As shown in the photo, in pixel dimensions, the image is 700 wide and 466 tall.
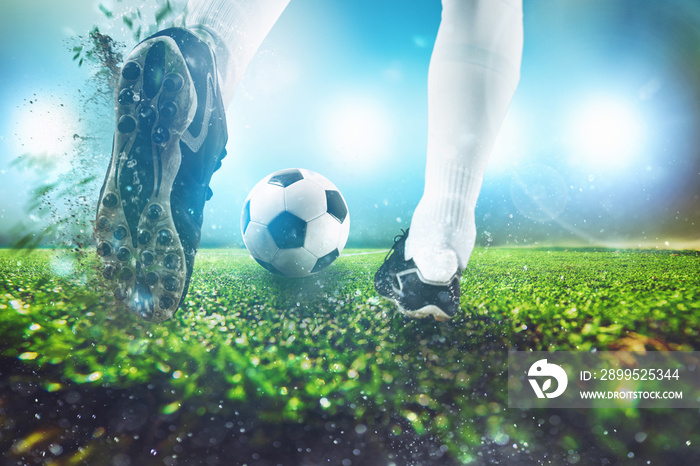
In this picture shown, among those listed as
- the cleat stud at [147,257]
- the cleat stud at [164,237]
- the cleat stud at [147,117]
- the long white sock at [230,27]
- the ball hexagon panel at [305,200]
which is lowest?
the cleat stud at [147,257]

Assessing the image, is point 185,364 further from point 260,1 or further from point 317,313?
point 260,1

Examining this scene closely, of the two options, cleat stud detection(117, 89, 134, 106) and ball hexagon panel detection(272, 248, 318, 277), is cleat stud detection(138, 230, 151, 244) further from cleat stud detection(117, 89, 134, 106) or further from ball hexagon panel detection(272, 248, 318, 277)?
ball hexagon panel detection(272, 248, 318, 277)

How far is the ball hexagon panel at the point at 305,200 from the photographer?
6.22ft

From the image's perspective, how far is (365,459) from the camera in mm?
773

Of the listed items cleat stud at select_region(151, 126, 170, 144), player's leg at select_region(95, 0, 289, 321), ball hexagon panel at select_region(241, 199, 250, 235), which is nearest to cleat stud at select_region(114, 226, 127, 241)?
player's leg at select_region(95, 0, 289, 321)

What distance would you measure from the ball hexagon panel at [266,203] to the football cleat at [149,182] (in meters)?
0.67

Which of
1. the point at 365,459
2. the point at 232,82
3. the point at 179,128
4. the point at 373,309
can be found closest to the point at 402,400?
the point at 365,459

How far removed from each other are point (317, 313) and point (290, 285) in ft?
1.51

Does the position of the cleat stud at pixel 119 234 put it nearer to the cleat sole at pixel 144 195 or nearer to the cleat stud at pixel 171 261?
the cleat sole at pixel 144 195

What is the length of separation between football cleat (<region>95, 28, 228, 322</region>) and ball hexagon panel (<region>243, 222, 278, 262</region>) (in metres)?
0.64

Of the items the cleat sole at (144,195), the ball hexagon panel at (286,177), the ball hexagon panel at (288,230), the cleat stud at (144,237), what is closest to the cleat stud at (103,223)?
the cleat sole at (144,195)

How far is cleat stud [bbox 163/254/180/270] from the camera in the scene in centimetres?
120

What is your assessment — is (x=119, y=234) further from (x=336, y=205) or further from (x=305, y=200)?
(x=336, y=205)

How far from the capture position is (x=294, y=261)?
1.89 m
